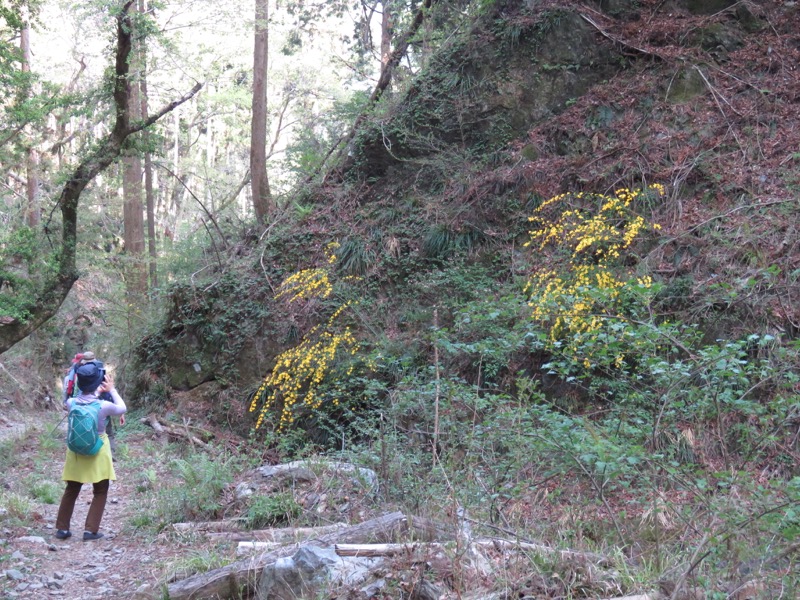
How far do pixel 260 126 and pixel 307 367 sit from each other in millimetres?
8191

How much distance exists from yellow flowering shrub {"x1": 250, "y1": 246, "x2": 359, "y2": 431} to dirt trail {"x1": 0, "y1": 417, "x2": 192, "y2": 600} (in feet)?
9.26

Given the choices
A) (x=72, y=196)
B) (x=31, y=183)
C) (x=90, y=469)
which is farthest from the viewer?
(x=31, y=183)

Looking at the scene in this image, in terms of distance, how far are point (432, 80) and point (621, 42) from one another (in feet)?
11.8

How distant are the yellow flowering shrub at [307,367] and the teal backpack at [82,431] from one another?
3776 mm

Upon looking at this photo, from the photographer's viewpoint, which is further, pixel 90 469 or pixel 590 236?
pixel 590 236

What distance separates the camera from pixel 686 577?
129 inches

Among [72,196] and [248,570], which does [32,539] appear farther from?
[72,196]

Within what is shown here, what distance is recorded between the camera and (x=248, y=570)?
4.48 metres

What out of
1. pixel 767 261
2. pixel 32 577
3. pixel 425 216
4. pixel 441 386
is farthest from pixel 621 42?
pixel 32 577

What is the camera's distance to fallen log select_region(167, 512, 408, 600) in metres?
4.46

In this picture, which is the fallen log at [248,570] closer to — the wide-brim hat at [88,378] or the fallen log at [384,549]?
the fallen log at [384,549]

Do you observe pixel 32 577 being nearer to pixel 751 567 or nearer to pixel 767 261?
pixel 751 567

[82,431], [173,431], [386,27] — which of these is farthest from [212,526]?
[386,27]

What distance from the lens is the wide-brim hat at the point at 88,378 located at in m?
6.64
